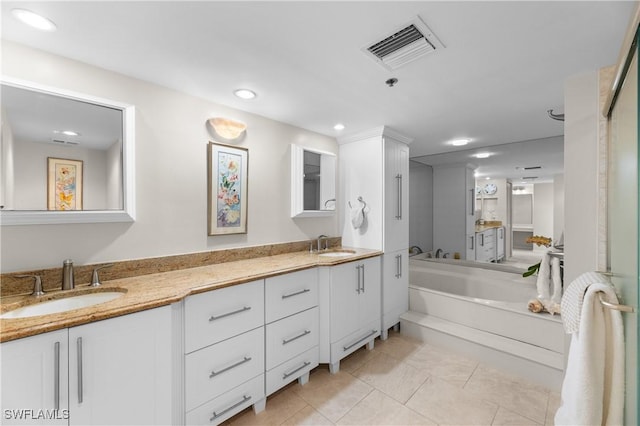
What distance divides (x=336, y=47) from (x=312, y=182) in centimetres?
143

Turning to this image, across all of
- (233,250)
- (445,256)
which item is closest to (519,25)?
(233,250)

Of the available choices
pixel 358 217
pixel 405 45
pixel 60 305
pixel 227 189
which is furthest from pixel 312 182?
pixel 60 305

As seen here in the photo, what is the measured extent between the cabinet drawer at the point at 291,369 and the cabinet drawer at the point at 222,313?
1.28 feet

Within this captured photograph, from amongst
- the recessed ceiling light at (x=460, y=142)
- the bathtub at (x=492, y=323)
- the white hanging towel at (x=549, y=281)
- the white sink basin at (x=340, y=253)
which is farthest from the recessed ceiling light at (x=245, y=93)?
the white hanging towel at (x=549, y=281)

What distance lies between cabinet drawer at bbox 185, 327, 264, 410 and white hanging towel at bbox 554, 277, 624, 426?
1515 mm

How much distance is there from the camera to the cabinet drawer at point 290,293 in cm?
176

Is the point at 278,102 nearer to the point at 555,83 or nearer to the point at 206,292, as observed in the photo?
the point at 206,292

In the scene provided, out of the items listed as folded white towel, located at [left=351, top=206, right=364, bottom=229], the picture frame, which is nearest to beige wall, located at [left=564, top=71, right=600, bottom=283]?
folded white towel, located at [left=351, top=206, right=364, bottom=229]

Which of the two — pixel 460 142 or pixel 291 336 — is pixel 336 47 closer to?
pixel 291 336

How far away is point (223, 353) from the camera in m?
1.52

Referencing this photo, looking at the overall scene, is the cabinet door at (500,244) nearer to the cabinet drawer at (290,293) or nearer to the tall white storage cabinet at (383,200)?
the tall white storage cabinet at (383,200)

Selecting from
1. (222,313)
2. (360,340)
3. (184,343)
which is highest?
(222,313)

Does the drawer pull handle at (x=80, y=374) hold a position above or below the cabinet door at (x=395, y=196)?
below

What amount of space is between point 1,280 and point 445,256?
15.7ft
